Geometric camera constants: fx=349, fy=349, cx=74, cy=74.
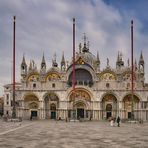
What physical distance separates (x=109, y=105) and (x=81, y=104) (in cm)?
583

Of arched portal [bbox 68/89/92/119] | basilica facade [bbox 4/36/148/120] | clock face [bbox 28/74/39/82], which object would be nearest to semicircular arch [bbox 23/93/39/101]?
basilica facade [bbox 4/36/148/120]

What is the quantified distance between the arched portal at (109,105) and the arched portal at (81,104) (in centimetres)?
315

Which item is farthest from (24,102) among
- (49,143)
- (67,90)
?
(49,143)

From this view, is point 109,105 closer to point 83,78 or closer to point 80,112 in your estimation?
point 80,112

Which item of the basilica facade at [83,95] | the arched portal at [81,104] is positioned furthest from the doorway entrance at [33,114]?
the arched portal at [81,104]

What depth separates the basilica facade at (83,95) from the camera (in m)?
70.6

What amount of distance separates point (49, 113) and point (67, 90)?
6900 millimetres

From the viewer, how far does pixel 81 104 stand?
72.8 meters

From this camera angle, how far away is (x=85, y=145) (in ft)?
80.2

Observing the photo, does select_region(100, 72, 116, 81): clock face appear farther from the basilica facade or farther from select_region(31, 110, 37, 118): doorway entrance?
select_region(31, 110, 37, 118): doorway entrance

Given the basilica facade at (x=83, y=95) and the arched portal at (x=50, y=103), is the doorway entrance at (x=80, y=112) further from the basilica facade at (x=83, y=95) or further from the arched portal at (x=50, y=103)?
the arched portal at (x=50, y=103)

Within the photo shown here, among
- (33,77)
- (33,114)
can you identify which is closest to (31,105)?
(33,114)

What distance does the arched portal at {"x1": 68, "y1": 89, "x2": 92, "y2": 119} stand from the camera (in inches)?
2830

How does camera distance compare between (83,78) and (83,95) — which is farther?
(83,78)
